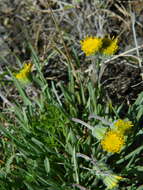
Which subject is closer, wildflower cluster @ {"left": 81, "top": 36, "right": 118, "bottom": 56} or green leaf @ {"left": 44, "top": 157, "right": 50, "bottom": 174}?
green leaf @ {"left": 44, "top": 157, "right": 50, "bottom": 174}

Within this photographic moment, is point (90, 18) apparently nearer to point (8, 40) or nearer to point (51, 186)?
point (8, 40)

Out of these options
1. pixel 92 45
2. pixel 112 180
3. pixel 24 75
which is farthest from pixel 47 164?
pixel 92 45

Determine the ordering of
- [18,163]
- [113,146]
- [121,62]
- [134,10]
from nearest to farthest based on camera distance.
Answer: [113,146], [18,163], [121,62], [134,10]

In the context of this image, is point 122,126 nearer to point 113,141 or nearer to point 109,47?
point 113,141

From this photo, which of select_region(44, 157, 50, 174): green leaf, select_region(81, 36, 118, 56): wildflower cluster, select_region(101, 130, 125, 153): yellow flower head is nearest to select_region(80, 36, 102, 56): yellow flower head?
select_region(81, 36, 118, 56): wildflower cluster

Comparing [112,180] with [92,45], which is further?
[92,45]

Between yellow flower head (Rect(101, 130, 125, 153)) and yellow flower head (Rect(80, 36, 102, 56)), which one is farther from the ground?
yellow flower head (Rect(80, 36, 102, 56))

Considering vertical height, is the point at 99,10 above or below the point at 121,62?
above

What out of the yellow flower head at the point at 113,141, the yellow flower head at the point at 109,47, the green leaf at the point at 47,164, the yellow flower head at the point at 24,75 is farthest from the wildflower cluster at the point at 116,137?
the yellow flower head at the point at 24,75

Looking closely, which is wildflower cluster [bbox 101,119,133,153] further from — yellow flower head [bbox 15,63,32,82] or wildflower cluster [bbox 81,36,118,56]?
yellow flower head [bbox 15,63,32,82]

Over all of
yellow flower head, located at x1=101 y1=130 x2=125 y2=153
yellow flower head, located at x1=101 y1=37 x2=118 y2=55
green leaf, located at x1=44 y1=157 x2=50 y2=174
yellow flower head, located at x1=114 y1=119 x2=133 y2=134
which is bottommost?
green leaf, located at x1=44 y1=157 x2=50 y2=174

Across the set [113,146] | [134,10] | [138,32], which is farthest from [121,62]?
[113,146]
